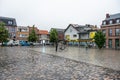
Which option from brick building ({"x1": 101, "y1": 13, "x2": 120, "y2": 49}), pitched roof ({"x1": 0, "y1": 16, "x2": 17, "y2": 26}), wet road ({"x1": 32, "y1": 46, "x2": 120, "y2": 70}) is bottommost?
wet road ({"x1": 32, "y1": 46, "x2": 120, "y2": 70})

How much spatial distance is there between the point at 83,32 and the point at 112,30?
1749 cm

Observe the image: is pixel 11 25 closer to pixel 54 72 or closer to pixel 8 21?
pixel 8 21

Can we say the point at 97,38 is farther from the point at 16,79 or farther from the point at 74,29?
the point at 16,79

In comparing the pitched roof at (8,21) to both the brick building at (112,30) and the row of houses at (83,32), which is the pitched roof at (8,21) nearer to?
the row of houses at (83,32)

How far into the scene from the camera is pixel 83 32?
70875 mm

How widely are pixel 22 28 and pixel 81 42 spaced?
1149 inches

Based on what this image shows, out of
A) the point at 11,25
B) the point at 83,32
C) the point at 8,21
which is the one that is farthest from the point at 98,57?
the point at 8,21

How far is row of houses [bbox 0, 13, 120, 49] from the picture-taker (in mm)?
53781

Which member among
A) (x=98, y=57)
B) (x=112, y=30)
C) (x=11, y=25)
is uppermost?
(x=11, y=25)

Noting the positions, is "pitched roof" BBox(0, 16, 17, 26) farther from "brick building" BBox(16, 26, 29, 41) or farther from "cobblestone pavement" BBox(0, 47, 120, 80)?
"cobblestone pavement" BBox(0, 47, 120, 80)

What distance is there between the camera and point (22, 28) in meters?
84.0

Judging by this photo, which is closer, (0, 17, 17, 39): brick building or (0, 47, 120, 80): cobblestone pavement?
(0, 47, 120, 80): cobblestone pavement

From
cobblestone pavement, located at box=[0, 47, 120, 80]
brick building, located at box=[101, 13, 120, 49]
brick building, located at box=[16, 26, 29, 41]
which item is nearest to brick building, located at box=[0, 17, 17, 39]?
brick building, located at box=[16, 26, 29, 41]

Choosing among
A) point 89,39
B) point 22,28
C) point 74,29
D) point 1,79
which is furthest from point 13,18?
point 1,79
